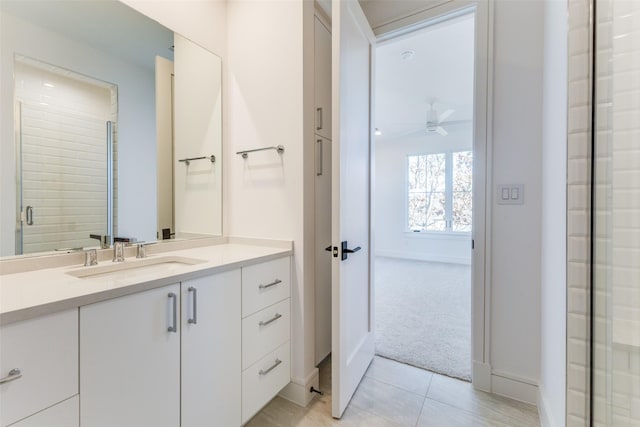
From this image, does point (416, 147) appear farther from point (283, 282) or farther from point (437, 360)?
point (283, 282)

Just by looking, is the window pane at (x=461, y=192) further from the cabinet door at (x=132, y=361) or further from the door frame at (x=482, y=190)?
the cabinet door at (x=132, y=361)

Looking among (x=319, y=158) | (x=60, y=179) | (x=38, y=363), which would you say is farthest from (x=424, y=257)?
(x=38, y=363)

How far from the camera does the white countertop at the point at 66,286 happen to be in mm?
676

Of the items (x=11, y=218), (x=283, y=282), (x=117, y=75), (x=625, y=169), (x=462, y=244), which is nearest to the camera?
(x=625, y=169)

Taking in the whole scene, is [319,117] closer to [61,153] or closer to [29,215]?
[61,153]

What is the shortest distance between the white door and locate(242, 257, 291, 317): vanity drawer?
12.0 inches

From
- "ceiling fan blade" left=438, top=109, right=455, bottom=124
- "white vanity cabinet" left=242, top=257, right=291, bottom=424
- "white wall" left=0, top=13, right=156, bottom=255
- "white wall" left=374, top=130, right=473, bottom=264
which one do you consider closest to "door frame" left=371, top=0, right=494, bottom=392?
"white vanity cabinet" left=242, top=257, right=291, bottom=424

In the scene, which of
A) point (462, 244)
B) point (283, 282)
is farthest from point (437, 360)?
point (462, 244)

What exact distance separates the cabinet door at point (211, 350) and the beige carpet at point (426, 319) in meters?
1.28

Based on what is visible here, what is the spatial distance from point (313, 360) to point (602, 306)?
4.48 ft

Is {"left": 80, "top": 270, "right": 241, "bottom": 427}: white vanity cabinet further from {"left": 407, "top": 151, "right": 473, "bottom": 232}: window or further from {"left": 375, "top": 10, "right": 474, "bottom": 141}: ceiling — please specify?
{"left": 407, "top": 151, "right": 473, "bottom": 232}: window

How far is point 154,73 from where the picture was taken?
151cm

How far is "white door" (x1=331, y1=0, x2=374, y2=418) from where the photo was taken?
52.7 inches

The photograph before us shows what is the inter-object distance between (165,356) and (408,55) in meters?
3.07
